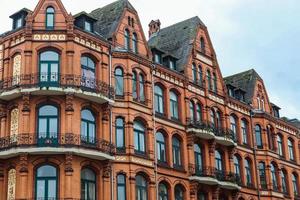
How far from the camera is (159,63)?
1801 inches

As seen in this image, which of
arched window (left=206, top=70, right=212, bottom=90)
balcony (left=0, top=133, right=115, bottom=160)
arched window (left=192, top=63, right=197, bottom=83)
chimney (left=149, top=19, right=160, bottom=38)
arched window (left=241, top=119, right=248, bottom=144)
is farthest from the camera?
chimney (left=149, top=19, right=160, bottom=38)

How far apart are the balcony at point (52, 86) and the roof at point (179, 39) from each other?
11.4 m

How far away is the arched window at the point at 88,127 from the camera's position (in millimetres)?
37719

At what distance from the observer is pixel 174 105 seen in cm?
4584

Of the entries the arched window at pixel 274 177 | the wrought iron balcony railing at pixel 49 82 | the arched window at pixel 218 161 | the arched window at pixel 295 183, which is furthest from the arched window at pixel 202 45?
the arched window at pixel 295 183

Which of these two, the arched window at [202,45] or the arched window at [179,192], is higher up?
the arched window at [202,45]

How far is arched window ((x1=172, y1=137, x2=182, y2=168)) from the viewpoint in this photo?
44.4 m

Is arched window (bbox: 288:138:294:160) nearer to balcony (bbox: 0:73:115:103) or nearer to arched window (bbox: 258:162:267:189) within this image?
arched window (bbox: 258:162:267:189)

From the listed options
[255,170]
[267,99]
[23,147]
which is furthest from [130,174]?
[267,99]

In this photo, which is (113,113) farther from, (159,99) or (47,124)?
(159,99)

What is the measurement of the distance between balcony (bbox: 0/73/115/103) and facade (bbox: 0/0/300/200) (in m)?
0.07

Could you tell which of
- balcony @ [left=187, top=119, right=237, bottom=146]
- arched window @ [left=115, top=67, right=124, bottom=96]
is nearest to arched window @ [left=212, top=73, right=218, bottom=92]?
balcony @ [left=187, top=119, right=237, bottom=146]

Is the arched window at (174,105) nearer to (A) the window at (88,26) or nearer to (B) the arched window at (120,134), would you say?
(B) the arched window at (120,134)

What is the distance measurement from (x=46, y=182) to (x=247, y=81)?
28.0 m
